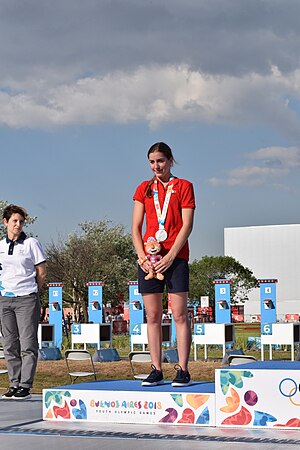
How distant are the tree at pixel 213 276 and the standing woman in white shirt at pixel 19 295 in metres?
60.0

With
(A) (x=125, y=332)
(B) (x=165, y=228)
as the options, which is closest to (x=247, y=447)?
(B) (x=165, y=228)

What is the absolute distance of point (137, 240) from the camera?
22.2 feet

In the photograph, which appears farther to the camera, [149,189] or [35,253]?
[35,253]

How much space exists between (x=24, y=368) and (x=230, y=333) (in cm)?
1590

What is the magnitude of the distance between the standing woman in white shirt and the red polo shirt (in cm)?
126

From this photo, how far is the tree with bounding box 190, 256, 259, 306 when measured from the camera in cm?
6856

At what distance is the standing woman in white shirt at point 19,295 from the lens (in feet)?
24.4

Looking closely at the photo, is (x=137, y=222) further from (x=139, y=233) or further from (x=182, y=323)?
(x=182, y=323)

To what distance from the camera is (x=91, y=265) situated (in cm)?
5525

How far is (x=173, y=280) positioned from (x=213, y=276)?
215 ft

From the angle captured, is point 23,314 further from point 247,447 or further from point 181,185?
point 247,447

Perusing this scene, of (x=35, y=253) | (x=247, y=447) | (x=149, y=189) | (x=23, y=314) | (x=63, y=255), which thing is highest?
(x=63, y=255)

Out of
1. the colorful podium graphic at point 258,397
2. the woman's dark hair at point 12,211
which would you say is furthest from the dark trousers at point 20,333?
the colorful podium graphic at point 258,397

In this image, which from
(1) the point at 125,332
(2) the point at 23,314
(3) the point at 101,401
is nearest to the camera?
(3) the point at 101,401
